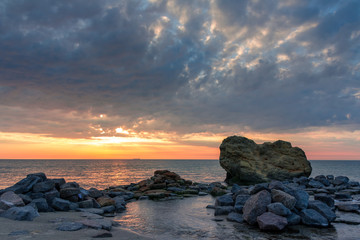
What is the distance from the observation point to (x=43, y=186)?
16766 millimetres

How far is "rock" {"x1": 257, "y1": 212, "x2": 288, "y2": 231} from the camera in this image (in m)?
12.1

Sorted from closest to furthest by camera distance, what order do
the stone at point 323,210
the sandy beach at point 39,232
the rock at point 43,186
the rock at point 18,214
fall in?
1. the sandy beach at point 39,232
2. the rock at point 18,214
3. the stone at point 323,210
4. the rock at point 43,186

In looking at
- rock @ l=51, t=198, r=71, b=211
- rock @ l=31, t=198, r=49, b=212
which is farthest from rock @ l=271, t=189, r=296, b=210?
rock @ l=31, t=198, r=49, b=212

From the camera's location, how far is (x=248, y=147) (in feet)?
135

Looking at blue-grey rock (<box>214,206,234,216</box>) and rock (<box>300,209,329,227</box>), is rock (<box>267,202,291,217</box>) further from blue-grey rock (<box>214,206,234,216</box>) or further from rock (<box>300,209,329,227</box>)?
blue-grey rock (<box>214,206,234,216</box>)

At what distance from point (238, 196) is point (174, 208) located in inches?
194

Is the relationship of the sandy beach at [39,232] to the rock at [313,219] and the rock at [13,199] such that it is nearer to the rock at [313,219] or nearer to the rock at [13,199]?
the rock at [13,199]

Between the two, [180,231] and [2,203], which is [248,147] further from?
[2,203]

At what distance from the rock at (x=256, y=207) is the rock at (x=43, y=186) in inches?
487

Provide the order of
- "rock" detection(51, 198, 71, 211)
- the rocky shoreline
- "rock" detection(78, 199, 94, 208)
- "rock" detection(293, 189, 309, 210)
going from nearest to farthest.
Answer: the rocky shoreline
"rock" detection(293, 189, 309, 210)
"rock" detection(51, 198, 71, 211)
"rock" detection(78, 199, 94, 208)

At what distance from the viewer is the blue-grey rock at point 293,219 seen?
43.5 feet

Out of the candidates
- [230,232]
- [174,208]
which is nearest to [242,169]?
[174,208]

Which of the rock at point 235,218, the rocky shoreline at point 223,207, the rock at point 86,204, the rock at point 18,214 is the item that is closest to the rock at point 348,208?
the rocky shoreline at point 223,207

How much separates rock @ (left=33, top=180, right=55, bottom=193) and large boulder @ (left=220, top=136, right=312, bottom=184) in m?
28.8
